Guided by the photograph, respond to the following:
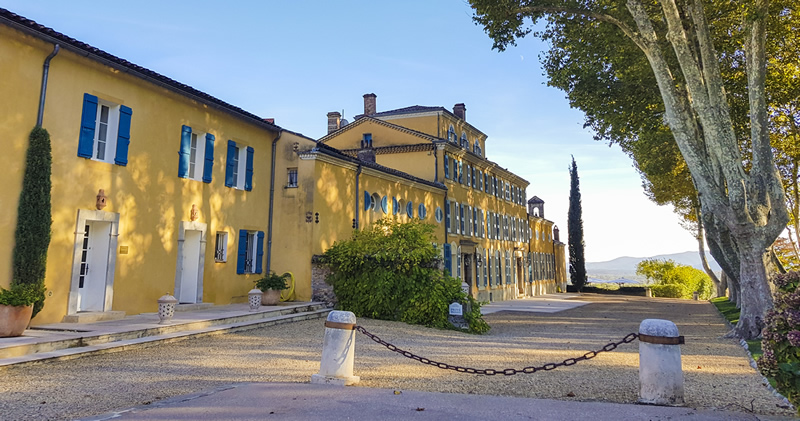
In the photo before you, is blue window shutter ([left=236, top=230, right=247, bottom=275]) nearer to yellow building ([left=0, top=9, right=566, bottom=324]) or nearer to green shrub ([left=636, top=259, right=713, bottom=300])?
yellow building ([left=0, top=9, right=566, bottom=324])

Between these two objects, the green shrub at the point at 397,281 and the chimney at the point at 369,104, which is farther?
the chimney at the point at 369,104

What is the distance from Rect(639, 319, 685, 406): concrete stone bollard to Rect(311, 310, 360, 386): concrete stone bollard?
3222 mm

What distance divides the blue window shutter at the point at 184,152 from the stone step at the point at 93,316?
3.79m

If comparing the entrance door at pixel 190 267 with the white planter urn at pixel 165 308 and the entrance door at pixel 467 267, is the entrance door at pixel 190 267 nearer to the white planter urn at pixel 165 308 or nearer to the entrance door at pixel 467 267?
the white planter urn at pixel 165 308

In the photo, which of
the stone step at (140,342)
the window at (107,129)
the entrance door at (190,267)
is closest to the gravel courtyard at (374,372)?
the stone step at (140,342)

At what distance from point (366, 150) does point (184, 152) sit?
38.8 ft

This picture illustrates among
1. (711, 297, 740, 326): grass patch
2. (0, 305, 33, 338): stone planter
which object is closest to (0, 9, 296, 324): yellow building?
(0, 305, 33, 338): stone planter

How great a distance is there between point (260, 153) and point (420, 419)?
12461 mm

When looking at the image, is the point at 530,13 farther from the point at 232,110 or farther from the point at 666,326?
the point at 666,326

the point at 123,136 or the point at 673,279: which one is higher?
the point at 123,136

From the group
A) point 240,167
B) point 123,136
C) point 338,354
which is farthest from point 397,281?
point 338,354

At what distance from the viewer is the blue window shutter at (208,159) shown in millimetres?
13156

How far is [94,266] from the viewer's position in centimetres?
1041

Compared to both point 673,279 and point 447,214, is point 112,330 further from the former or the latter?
point 673,279
